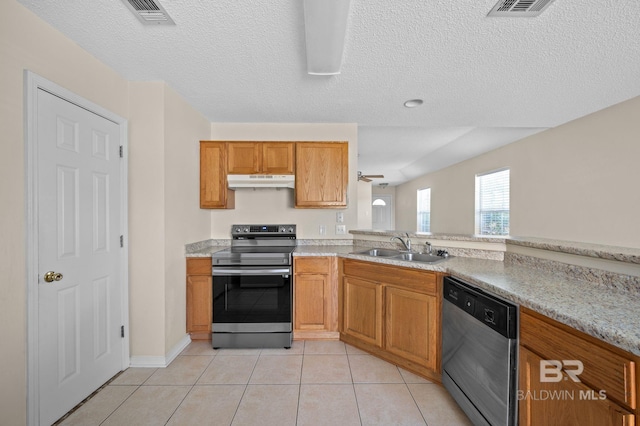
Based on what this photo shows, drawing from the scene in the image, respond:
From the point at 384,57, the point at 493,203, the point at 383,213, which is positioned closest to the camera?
the point at 384,57

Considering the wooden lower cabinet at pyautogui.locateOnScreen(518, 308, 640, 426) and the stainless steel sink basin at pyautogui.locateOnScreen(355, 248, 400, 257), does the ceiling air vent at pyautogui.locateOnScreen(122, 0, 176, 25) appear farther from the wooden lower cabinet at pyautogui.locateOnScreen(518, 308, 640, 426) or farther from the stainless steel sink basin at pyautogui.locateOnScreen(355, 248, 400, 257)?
the wooden lower cabinet at pyautogui.locateOnScreen(518, 308, 640, 426)

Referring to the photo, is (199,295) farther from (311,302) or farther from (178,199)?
Result: (311,302)

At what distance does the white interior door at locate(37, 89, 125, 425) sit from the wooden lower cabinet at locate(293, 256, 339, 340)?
4.99 ft

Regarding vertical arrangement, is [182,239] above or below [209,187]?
below

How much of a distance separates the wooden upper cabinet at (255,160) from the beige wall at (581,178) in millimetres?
3549

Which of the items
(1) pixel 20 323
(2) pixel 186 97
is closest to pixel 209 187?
(2) pixel 186 97

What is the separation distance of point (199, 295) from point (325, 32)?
2.56 m

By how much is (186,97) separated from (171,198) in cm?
103

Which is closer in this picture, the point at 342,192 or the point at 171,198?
the point at 171,198

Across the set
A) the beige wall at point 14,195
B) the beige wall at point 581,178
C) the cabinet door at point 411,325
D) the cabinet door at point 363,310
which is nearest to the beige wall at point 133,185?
the beige wall at point 14,195

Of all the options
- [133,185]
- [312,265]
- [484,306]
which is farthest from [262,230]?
[484,306]

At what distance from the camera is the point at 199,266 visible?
2.71 metres

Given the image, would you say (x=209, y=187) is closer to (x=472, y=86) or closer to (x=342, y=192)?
(x=342, y=192)

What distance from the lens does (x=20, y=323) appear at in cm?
147
